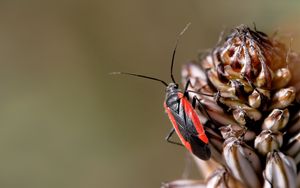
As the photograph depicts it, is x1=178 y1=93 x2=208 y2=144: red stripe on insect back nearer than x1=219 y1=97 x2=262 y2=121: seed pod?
No

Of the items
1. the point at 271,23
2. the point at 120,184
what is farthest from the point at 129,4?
the point at 271,23

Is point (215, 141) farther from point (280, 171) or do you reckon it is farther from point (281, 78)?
point (281, 78)

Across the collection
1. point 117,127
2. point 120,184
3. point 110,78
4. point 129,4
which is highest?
point 129,4

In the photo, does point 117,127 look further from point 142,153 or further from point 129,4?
point 129,4

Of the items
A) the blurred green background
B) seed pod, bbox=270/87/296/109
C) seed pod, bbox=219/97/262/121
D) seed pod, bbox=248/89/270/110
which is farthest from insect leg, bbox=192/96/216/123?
the blurred green background

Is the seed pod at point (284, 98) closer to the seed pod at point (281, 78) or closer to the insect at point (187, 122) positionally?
the seed pod at point (281, 78)

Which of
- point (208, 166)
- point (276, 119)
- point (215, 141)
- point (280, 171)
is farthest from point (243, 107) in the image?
point (208, 166)

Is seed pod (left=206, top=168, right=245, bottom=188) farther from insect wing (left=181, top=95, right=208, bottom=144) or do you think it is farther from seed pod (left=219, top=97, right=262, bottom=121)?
seed pod (left=219, top=97, right=262, bottom=121)
